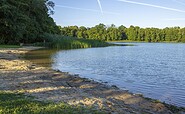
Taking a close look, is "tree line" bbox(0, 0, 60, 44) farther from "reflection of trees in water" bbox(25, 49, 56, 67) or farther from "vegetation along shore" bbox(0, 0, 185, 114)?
"reflection of trees in water" bbox(25, 49, 56, 67)

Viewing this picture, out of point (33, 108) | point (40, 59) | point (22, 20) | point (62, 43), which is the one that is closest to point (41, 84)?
point (33, 108)

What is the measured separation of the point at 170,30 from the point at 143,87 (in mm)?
141839

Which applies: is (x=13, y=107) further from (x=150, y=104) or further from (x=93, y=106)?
(x=150, y=104)

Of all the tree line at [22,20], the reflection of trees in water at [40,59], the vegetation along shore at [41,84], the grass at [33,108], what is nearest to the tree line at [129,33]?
the vegetation along shore at [41,84]

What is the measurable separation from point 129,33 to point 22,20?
11620 centimetres

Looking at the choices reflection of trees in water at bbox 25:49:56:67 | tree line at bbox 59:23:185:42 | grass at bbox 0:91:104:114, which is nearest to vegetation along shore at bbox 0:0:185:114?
grass at bbox 0:91:104:114

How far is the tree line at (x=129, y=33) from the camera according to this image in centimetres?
14962

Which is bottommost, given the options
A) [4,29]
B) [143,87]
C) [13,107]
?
[143,87]

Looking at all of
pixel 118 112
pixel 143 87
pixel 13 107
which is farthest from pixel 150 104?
pixel 13 107

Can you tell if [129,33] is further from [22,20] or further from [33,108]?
[33,108]

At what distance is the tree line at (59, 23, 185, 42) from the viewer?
14962 cm

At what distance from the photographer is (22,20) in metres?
47.4

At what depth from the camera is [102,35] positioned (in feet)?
500

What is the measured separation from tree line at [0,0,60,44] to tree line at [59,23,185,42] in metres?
82.9
